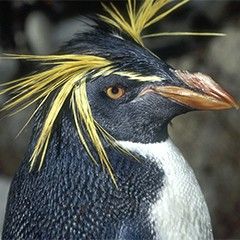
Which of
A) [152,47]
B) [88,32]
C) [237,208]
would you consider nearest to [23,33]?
[152,47]

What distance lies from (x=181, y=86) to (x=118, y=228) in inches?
12.1

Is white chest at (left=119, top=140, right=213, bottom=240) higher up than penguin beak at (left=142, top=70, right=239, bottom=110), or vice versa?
penguin beak at (left=142, top=70, right=239, bottom=110)

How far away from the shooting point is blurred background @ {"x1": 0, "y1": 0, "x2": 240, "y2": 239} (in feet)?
12.3

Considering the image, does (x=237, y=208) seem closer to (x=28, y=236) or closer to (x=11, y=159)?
(x=11, y=159)

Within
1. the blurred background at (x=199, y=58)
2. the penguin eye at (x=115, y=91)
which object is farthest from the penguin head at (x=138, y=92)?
the blurred background at (x=199, y=58)

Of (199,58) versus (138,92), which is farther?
(199,58)

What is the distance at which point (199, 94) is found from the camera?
1.91 meters

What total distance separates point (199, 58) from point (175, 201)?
1975mm

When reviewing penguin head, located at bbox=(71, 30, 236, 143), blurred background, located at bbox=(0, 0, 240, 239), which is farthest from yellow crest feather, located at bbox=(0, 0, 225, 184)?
blurred background, located at bbox=(0, 0, 240, 239)

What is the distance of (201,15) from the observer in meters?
3.78

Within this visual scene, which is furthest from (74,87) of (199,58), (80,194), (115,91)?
(199,58)

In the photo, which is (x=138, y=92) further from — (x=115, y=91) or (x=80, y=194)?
(x=80, y=194)

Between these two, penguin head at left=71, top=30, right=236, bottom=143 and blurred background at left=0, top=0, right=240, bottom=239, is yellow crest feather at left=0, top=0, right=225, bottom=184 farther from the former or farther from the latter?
blurred background at left=0, top=0, right=240, bottom=239

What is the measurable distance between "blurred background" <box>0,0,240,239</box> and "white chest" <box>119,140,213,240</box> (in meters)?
1.77
